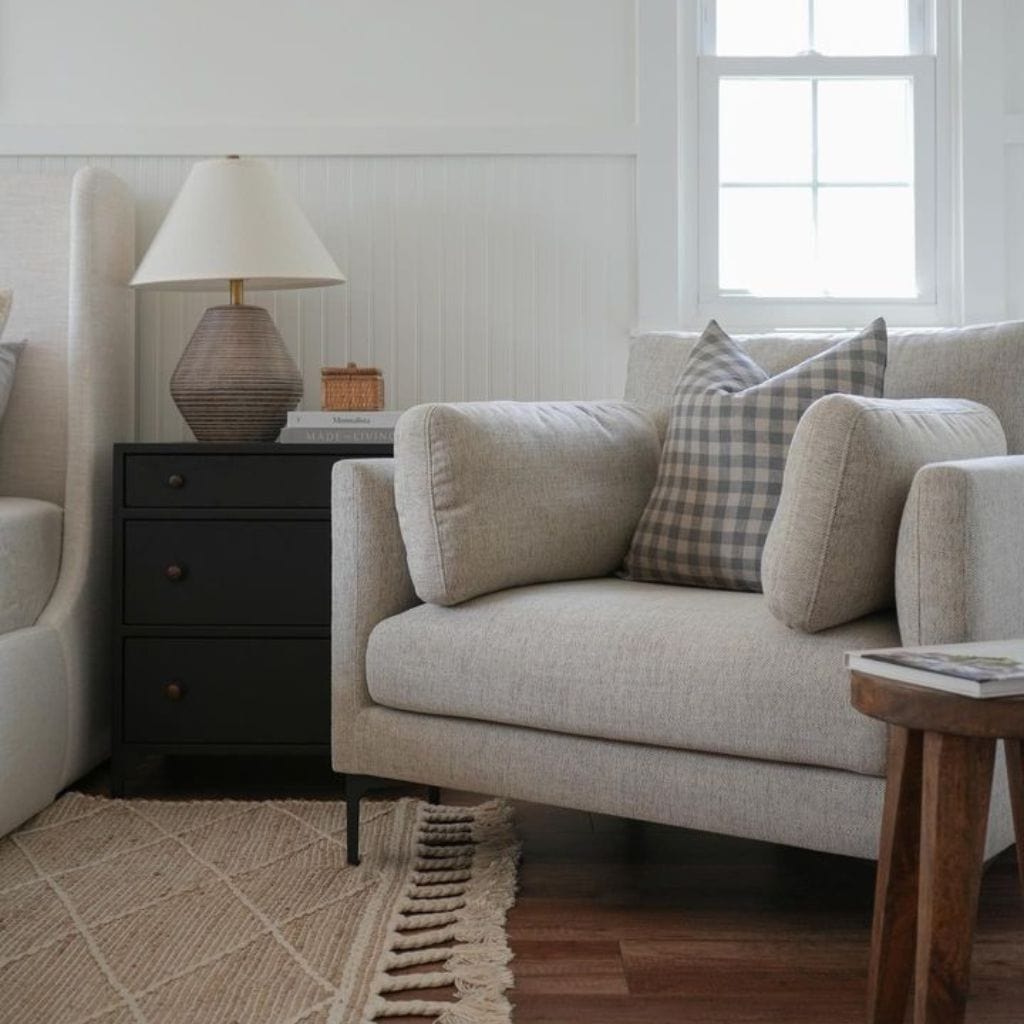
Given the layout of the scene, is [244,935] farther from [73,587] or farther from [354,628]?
[73,587]

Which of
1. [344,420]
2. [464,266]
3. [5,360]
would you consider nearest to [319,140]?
[464,266]

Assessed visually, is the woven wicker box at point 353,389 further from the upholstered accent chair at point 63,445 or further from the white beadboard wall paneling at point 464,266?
the upholstered accent chair at point 63,445

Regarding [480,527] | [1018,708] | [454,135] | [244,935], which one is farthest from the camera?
[454,135]

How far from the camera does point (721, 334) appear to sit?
2297mm

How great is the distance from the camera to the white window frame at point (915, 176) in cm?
301

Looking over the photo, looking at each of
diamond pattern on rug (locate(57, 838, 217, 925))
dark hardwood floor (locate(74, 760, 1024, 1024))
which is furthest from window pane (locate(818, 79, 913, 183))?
diamond pattern on rug (locate(57, 838, 217, 925))

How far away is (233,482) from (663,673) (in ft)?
3.57

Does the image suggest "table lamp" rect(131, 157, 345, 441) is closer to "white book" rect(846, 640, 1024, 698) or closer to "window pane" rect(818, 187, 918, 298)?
"window pane" rect(818, 187, 918, 298)

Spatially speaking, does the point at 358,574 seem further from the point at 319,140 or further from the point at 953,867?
the point at 319,140

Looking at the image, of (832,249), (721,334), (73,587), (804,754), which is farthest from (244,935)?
(832,249)

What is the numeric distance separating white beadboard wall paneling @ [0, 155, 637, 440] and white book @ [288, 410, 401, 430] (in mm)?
391

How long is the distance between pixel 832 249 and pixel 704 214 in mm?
307

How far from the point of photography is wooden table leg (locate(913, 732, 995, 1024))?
123 centimetres

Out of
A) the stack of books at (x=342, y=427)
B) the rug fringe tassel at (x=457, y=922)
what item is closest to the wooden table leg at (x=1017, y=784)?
the rug fringe tassel at (x=457, y=922)
